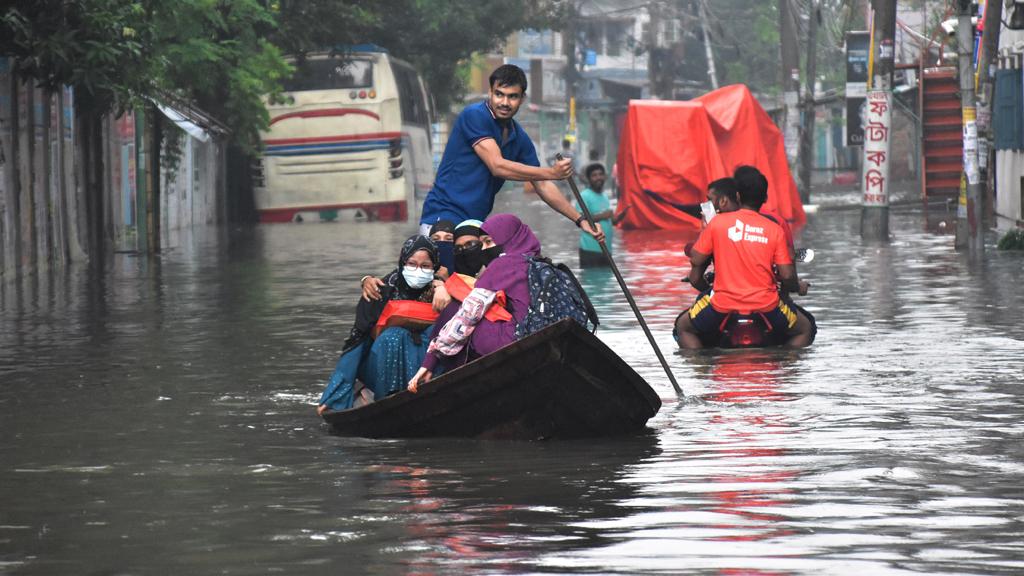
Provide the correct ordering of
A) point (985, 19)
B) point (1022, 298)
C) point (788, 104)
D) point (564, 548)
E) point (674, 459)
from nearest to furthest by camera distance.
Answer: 1. point (564, 548)
2. point (674, 459)
3. point (1022, 298)
4. point (985, 19)
5. point (788, 104)

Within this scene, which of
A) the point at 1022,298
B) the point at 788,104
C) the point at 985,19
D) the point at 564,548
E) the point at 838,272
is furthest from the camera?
the point at 788,104

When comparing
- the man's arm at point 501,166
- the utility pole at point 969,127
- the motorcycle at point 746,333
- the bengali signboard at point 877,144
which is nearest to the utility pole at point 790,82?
the bengali signboard at point 877,144

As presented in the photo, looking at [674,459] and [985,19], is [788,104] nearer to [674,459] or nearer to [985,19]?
[985,19]

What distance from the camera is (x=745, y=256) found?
12992mm

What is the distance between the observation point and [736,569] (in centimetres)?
607

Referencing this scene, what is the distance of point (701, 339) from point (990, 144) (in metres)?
19.1

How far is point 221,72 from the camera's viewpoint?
33.3 metres

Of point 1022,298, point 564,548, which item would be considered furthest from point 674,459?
point 1022,298

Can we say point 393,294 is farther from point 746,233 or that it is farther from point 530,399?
point 746,233

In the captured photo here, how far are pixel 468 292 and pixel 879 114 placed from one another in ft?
65.4

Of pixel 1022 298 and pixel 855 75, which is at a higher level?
pixel 855 75

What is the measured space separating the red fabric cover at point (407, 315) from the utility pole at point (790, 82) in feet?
115

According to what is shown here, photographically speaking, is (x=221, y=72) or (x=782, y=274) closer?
(x=782, y=274)

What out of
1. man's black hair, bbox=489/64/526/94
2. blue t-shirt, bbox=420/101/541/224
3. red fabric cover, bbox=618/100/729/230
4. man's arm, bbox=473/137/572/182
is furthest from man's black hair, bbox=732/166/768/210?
red fabric cover, bbox=618/100/729/230
